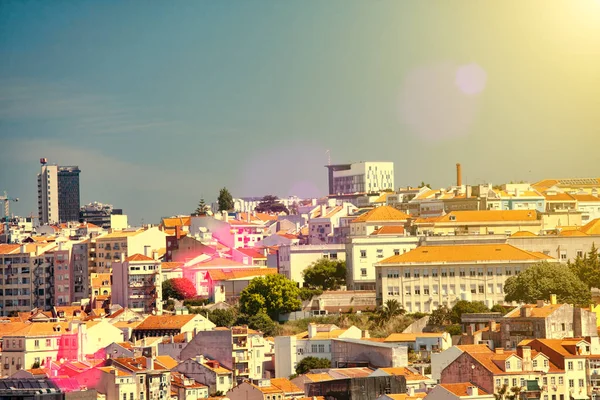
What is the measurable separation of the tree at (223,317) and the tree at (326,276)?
4.61m

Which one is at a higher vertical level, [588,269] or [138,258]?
[138,258]

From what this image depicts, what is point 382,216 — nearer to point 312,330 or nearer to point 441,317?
point 441,317

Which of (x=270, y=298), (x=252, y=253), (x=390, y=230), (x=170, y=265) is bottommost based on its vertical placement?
(x=270, y=298)

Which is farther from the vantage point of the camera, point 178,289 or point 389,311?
point 178,289

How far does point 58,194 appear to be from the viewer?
466 ft

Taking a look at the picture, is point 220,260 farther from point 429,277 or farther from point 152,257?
point 429,277

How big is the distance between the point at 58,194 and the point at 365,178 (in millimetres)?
39709

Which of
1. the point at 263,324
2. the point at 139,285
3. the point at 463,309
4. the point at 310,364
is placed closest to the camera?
the point at 310,364

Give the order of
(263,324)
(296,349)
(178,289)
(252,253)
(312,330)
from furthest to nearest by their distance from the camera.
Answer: (252,253), (178,289), (263,324), (312,330), (296,349)

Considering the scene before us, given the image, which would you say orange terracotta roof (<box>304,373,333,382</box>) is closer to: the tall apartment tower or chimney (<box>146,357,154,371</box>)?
chimney (<box>146,357,154,371</box>)

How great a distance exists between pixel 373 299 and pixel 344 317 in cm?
233

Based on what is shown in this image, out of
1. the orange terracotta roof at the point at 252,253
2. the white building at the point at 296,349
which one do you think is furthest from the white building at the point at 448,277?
the orange terracotta roof at the point at 252,253

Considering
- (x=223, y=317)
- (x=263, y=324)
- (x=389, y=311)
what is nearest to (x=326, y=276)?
(x=223, y=317)

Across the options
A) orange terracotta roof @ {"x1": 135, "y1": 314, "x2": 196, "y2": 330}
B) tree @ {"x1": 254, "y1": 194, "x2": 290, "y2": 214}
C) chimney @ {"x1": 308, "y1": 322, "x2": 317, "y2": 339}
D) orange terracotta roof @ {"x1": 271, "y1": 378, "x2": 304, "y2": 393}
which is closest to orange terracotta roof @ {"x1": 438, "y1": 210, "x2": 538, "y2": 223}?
orange terracotta roof @ {"x1": 135, "y1": 314, "x2": 196, "y2": 330}
